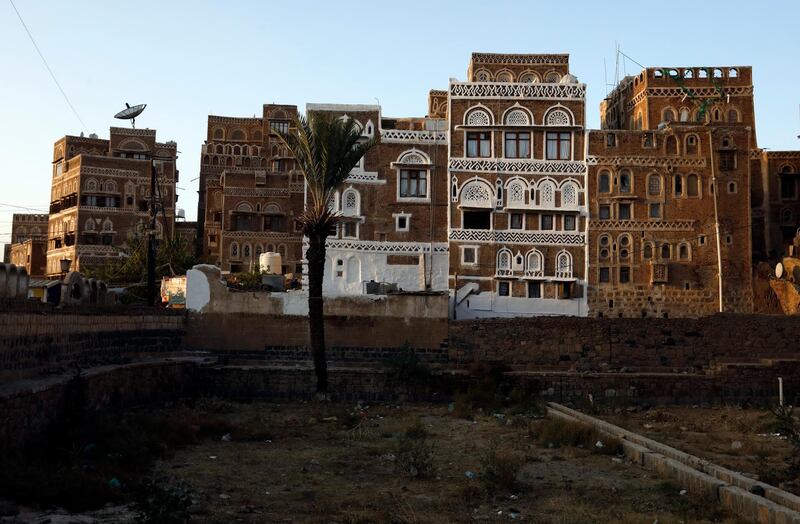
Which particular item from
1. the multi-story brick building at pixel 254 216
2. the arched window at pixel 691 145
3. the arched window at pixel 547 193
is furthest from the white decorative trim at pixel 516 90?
the multi-story brick building at pixel 254 216

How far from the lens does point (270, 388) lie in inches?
1080

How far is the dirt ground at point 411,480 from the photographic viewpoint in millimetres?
12344

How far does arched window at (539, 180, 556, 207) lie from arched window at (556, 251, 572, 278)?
2.62 meters

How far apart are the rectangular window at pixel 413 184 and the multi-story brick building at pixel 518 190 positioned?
1.38 m

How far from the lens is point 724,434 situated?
71.9 feet

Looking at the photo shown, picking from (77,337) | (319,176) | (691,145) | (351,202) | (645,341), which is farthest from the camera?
(691,145)

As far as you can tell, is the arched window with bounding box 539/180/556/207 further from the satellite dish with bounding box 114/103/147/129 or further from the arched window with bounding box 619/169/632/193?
the satellite dish with bounding box 114/103/147/129

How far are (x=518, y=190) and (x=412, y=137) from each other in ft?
19.8

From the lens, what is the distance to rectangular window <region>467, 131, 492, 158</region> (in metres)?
44.1

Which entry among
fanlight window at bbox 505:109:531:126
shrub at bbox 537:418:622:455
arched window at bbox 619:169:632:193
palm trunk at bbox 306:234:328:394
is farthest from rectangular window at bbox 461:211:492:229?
shrub at bbox 537:418:622:455

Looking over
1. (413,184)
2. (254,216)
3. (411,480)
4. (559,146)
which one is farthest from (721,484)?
(254,216)

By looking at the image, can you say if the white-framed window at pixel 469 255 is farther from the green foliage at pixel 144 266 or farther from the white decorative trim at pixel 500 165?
the green foliage at pixel 144 266

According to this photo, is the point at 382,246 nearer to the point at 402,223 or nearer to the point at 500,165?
the point at 402,223

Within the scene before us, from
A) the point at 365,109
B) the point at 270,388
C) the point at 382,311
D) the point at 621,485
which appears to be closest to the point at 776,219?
the point at 365,109
